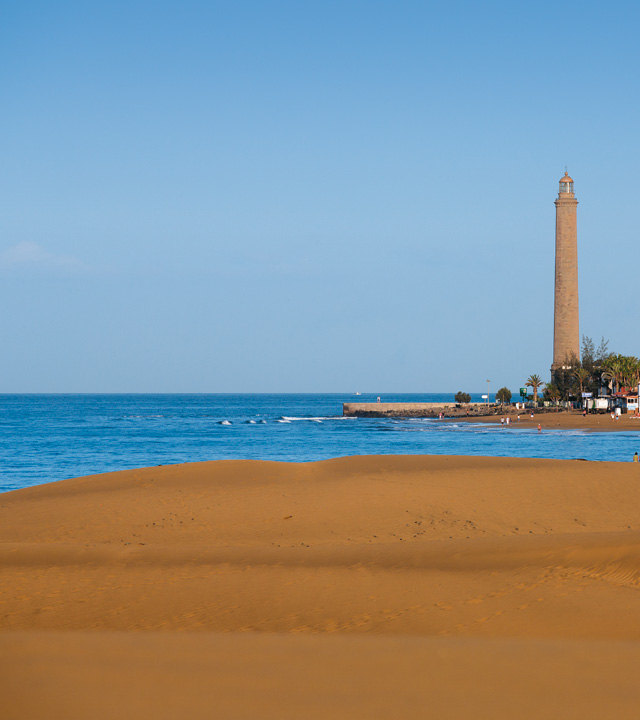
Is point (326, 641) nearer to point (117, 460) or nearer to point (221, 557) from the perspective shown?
point (221, 557)

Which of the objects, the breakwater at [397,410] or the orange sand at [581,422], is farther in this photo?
the breakwater at [397,410]

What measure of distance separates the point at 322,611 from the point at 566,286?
112 m

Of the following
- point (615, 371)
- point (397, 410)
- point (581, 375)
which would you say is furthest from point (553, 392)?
point (397, 410)

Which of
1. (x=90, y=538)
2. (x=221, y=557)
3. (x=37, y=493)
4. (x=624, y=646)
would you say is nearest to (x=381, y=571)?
(x=221, y=557)

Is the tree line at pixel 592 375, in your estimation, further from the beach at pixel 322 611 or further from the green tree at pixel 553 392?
the beach at pixel 322 611

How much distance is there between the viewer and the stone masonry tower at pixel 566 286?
114938 mm

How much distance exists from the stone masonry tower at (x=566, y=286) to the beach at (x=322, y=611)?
330 feet

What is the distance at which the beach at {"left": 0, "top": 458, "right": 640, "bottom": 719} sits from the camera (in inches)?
275

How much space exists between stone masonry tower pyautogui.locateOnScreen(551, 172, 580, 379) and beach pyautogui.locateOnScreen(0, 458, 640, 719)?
100 metres

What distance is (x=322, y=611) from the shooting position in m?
9.98

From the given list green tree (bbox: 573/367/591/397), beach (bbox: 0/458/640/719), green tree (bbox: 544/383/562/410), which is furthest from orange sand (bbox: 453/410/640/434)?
beach (bbox: 0/458/640/719)

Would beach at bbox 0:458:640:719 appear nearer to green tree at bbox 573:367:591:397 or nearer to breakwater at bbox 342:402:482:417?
green tree at bbox 573:367:591:397

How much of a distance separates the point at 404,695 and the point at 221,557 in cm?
652

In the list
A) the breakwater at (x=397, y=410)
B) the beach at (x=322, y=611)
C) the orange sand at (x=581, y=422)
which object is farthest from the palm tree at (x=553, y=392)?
the beach at (x=322, y=611)
